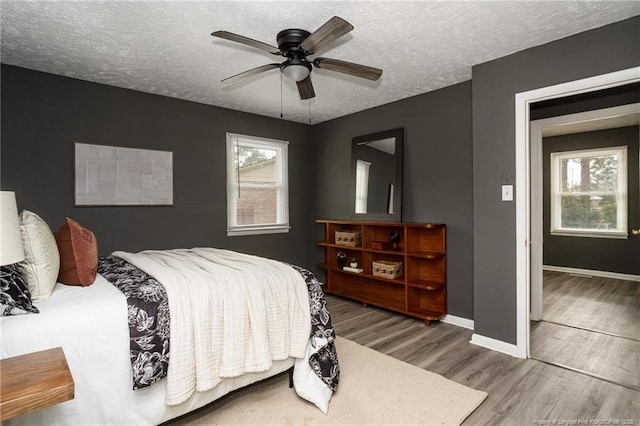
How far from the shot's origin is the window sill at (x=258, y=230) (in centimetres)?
444

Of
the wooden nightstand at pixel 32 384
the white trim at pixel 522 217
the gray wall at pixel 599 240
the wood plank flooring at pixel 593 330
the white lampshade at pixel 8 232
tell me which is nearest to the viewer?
the wooden nightstand at pixel 32 384

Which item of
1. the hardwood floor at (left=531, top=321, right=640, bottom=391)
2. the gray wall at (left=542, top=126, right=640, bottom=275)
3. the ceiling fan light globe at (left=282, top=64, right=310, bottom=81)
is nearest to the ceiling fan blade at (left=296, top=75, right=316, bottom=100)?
the ceiling fan light globe at (left=282, top=64, right=310, bottom=81)

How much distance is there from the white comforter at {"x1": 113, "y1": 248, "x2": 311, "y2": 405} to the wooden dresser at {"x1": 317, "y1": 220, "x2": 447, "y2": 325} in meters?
1.85

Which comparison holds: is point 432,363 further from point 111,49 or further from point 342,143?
point 111,49

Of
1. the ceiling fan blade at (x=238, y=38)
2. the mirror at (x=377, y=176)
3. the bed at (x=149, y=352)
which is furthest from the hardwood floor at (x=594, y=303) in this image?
the ceiling fan blade at (x=238, y=38)

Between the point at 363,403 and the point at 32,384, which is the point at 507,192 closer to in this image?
the point at 363,403

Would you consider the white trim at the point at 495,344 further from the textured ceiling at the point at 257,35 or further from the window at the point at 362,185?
the textured ceiling at the point at 257,35

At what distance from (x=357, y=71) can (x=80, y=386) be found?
2.48m

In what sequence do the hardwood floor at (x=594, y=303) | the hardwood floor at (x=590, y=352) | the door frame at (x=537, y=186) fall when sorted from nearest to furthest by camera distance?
1. the hardwood floor at (x=590, y=352)
2. the door frame at (x=537, y=186)
3. the hardwood floor at (x=594, y=303)

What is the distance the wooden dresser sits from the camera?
3682 millimetres

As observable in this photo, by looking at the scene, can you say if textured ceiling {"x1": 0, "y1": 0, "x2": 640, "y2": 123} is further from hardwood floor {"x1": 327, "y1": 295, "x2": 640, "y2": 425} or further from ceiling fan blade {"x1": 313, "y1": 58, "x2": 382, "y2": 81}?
hardwood floor {"x1": 327, "y1": 295, "x2": 640, "y2": 425}

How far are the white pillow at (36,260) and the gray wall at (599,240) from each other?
289 inches

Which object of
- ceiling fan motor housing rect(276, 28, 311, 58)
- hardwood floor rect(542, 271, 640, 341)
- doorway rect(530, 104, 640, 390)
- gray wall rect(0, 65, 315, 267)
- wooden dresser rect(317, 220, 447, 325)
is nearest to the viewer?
ceiling fan motor housing rect(276, 28, 311, 58)

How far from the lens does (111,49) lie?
270 centimetres
